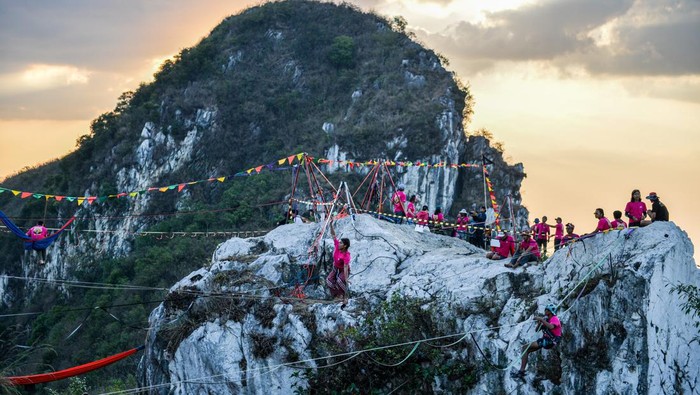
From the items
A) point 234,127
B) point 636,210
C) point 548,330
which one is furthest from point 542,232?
point 234,127

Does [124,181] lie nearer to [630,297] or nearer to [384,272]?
[384,272]

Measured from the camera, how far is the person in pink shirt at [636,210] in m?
21.6

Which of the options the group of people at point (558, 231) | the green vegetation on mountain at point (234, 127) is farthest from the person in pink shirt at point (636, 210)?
the green vegetation on mountain at point (234, 127)

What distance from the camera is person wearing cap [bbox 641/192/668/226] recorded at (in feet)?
69.5

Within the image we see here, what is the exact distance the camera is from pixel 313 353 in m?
23.9

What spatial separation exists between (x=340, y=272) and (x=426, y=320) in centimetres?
217

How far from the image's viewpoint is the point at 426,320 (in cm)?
2314

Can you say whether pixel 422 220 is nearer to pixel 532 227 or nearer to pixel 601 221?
pixel 532 227

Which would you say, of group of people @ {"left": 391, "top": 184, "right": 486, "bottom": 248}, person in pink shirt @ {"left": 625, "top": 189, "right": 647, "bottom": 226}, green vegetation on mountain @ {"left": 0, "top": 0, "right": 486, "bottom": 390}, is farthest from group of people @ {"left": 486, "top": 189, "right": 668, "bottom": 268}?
green vegetation on mountain @ {"left": 0, "top": 0, "right": 486, "bottom": 390}

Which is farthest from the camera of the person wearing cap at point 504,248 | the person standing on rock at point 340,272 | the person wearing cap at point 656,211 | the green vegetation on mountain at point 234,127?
the green vegetation on mountain at point 234,127

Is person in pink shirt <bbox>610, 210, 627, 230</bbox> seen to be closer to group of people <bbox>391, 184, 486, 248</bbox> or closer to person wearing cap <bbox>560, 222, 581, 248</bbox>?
person wearing cap <bbox>560, 222, 581, 248</bbox>

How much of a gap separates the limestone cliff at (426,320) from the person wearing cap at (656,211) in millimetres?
408

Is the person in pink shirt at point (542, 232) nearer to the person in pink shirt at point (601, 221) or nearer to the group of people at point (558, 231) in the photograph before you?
the group of people at point (558, 231)

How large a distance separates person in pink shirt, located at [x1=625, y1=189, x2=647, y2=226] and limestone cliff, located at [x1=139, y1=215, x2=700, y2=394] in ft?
1.97
